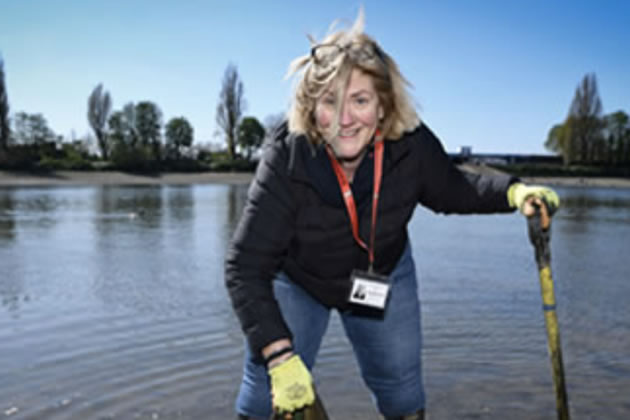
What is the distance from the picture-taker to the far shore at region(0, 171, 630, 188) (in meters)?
41.3

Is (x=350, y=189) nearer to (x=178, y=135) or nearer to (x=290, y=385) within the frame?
(x=290, y=385)

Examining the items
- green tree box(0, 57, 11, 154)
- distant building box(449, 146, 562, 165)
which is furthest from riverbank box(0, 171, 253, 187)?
distant building box(449, 146, 562, 165)

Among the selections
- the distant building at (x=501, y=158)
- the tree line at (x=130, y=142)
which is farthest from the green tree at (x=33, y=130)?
the distant building at (x=501, y=158)

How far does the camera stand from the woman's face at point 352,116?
2117 millimetres

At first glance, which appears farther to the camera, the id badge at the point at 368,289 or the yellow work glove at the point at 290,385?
the id badge at the point at 368,289

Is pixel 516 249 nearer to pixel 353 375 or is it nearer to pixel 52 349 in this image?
pixel 353 375

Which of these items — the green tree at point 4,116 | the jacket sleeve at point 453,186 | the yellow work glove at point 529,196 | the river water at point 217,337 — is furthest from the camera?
the green tree at point 4,116

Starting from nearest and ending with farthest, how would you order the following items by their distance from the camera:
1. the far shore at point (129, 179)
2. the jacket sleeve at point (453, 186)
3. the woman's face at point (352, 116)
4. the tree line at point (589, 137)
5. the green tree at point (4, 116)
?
the woman's face at point (352, 116)
the jacket sleeve at point (453, 186)
the far shore at point (129, 179)
the green tree at point (4, 116)
the tree line at point (589, 137)

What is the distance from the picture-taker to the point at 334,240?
2246 millimetres

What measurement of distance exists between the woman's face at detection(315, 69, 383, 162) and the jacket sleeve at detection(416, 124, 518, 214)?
267mm

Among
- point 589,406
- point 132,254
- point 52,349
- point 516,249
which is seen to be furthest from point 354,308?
point 516,249

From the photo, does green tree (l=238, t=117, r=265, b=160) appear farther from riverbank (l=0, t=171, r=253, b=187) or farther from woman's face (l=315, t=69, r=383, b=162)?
woman's face (l=315, t=69, r=383, b=162)

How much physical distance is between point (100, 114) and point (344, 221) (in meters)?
59.8

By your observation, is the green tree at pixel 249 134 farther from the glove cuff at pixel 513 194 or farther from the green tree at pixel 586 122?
the glove cuff at pixel 513 194
